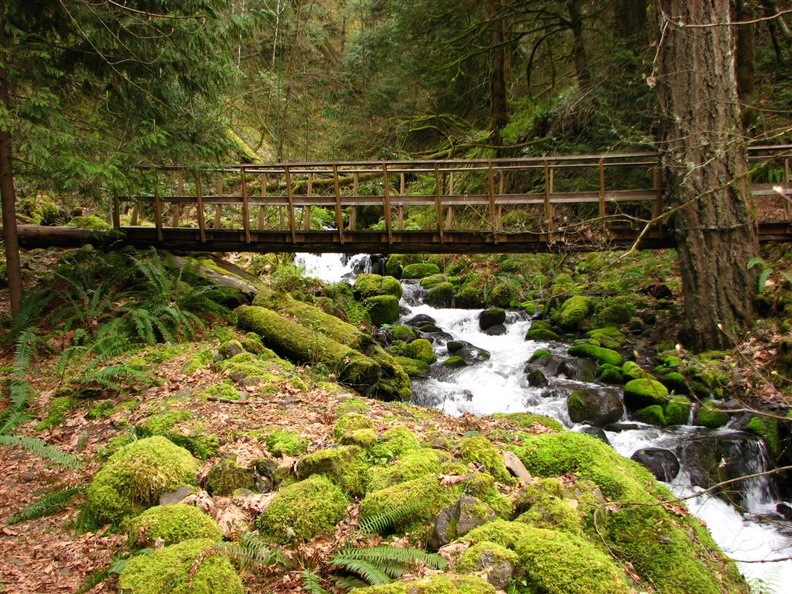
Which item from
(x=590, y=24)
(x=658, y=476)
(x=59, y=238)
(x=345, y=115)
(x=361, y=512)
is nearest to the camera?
(x=361, y=512)

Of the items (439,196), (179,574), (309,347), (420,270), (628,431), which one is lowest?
(628,431)

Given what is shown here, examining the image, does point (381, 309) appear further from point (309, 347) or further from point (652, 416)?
point (652, 416)

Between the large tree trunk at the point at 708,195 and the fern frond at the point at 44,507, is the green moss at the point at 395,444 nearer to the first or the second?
the fern frond at the point at 44,507

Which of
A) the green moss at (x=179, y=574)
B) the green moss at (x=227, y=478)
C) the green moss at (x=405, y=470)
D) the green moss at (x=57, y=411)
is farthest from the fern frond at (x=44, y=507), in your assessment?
the green moss at (x=405, y=470)

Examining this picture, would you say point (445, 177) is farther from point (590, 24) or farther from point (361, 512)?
point (361, 512)

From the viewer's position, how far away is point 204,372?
6.95m

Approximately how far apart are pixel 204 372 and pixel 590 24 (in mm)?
16910

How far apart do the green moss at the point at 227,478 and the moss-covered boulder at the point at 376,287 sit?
10.2 metres

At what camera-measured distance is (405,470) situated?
13.9ft

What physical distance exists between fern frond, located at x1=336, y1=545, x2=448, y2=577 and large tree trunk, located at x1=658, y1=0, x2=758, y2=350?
27.0 feet

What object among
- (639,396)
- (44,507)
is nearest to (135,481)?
(44,507)

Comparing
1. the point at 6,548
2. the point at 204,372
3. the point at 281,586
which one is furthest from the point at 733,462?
the point at 6,548

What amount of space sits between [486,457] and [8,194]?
7.43m

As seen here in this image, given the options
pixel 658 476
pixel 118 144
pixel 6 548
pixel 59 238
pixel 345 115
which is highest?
pixel 345 115
